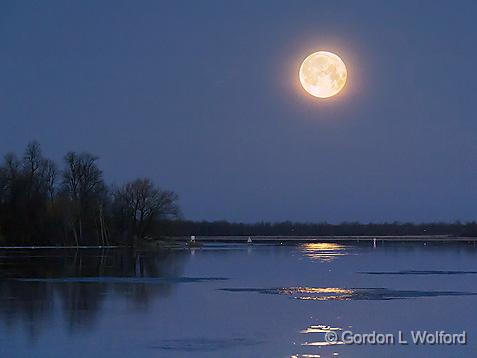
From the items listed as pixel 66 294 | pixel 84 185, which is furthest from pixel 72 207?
pixel 66 294

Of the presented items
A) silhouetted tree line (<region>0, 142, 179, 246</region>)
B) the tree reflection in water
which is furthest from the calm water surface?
silhouetted tree line (<region>0, 142, 179, 246</region>)

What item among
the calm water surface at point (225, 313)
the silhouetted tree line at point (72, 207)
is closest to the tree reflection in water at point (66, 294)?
the calm water surface at point (225, 313)

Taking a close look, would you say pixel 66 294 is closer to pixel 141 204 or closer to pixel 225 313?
pixel 225 313

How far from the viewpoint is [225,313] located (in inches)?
864

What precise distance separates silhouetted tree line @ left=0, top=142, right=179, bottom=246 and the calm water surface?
188 feet

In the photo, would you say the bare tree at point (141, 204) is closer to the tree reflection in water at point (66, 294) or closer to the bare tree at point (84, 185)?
the bare tree at point (84, 185)

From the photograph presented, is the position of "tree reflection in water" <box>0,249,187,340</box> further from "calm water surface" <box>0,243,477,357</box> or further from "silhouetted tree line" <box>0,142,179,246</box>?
"silhouetted tree line" <box>0,142,179,246</box>

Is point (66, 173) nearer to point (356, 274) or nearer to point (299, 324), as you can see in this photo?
point (356, 274)

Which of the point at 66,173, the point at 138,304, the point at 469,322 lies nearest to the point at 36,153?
the point at 66,173

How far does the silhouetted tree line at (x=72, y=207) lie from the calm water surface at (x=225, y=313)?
57.3m

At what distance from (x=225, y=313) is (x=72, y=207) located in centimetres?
7551

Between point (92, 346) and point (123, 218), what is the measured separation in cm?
8768

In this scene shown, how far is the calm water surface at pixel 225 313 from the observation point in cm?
1630

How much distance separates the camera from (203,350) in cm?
1611
